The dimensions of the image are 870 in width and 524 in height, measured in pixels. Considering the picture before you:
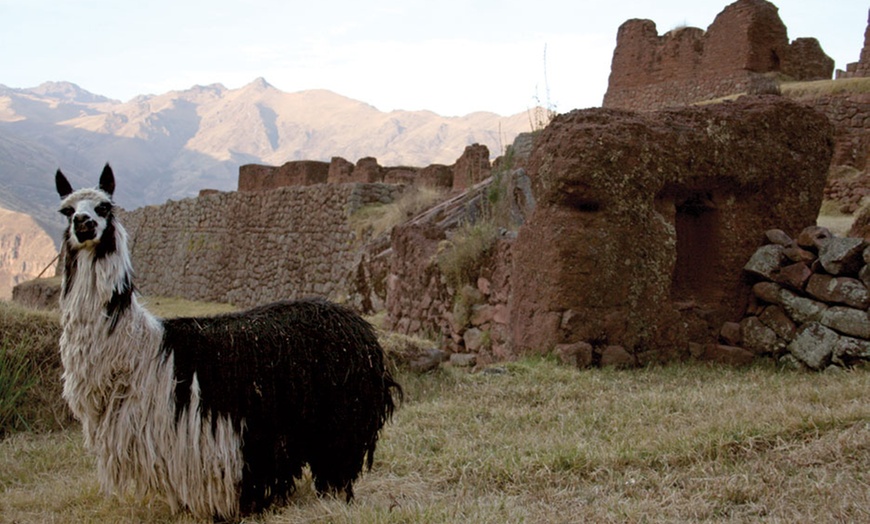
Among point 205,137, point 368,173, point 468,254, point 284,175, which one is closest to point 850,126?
point 368,173

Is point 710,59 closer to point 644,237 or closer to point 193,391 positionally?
point 644,237

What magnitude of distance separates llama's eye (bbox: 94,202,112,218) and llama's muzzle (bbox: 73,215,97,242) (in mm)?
111

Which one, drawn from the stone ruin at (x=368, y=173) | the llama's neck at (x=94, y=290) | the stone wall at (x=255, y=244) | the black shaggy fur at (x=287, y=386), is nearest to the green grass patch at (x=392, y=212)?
the stone wall at (x=255, y=244)

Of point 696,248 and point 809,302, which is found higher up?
point 696,248

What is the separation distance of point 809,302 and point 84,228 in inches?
247

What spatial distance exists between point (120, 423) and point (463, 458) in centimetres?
200

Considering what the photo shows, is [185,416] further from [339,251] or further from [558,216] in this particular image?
[339,251]

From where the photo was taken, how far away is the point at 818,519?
142 inches

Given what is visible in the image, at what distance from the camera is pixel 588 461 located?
4.67 metres

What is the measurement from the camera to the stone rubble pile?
7.18 metres

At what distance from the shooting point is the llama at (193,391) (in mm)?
3770

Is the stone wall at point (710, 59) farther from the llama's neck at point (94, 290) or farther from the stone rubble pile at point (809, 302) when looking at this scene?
the llama's neck at point (94, 290)

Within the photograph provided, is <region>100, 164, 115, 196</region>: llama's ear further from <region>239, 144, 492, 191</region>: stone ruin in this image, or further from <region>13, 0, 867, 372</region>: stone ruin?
<region>239, 144, 492, 191</region>: stone ruin

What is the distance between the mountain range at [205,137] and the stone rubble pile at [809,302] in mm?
49826
